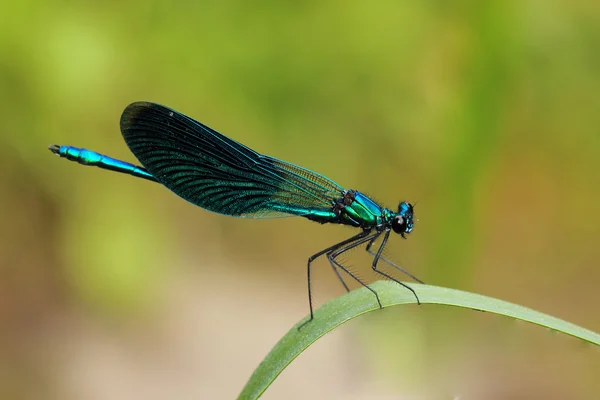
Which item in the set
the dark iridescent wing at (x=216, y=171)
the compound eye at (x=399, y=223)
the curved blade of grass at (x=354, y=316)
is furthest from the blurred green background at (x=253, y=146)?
the curved blade of grass at (x=354, y=316)

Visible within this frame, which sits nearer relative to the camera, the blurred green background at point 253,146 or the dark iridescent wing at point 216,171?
the dark iridescent wing at point 216,171

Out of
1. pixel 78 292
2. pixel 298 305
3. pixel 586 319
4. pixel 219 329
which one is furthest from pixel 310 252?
pixel 586 319

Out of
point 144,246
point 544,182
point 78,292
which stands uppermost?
point 544,182

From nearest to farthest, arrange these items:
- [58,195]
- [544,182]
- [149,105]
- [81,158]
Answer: [149,105], [81,158], [58,195], [544,182]

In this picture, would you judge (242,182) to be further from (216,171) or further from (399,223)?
(399,223)

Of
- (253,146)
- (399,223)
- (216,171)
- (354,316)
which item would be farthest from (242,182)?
(253,146)

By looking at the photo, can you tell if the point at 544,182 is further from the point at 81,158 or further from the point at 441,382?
the point at 81,158

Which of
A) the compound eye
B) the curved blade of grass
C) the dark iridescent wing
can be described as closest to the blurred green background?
the compound eye

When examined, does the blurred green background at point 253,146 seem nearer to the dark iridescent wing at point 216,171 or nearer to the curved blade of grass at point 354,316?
the dark iridescent wing at point 216,171
